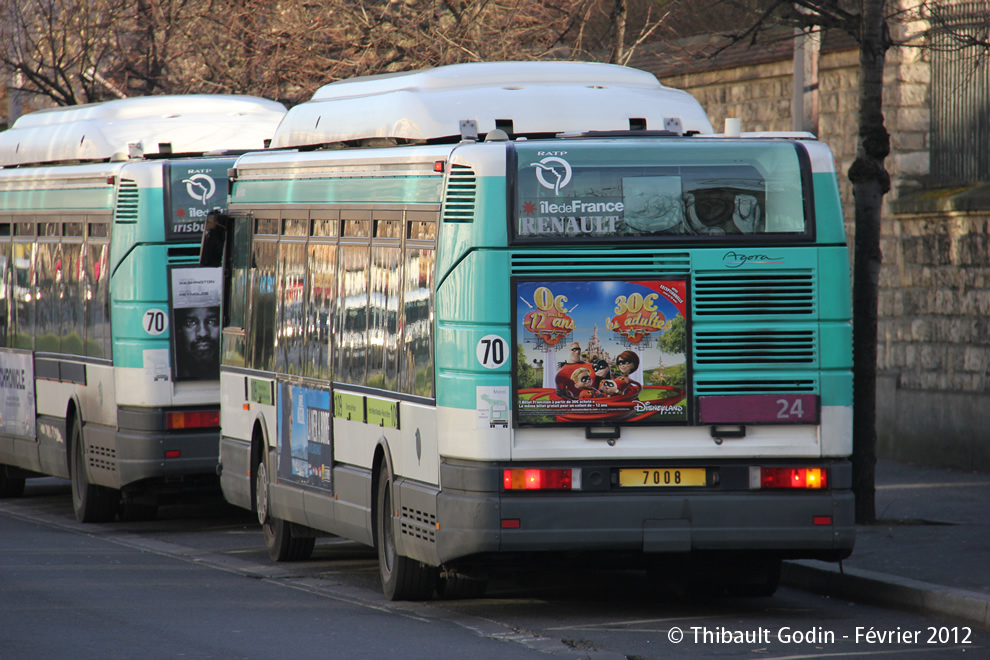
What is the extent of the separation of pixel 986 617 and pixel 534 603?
2654mm

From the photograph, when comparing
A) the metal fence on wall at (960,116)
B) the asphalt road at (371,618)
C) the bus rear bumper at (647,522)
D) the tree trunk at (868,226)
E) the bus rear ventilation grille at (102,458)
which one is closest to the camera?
the asphalt road at (371,618)

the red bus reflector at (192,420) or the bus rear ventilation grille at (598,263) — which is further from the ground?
the bus rear ventilation grille at (598,263)

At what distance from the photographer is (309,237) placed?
12070 millimetres

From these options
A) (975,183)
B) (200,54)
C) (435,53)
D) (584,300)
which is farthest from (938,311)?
(200,54)

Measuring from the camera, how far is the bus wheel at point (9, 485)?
19.2 meters

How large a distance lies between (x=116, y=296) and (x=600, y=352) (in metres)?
7.00

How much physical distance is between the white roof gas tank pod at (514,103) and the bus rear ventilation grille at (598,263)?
54.5 inches

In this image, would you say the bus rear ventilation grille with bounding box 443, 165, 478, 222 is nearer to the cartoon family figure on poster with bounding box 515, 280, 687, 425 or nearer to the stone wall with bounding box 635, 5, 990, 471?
the cartoon family figure on poster with bounding box 515, 280, 687, 425

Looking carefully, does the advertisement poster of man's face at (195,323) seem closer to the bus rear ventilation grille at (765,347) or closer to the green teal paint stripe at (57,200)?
the green teal paint stripe at (57,200)

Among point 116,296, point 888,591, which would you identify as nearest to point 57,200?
point 116,296

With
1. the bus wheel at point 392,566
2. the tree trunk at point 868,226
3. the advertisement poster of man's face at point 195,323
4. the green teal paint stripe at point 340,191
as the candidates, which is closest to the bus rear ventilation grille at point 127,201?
the advertisement poster of man's face at point 195,323

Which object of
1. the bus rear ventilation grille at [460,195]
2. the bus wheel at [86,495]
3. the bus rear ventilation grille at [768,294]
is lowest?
the bus wheel at [86,495]

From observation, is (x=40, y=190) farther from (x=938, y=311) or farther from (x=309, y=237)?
(x=938, y=311)

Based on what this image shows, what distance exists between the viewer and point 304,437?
12000 mm
